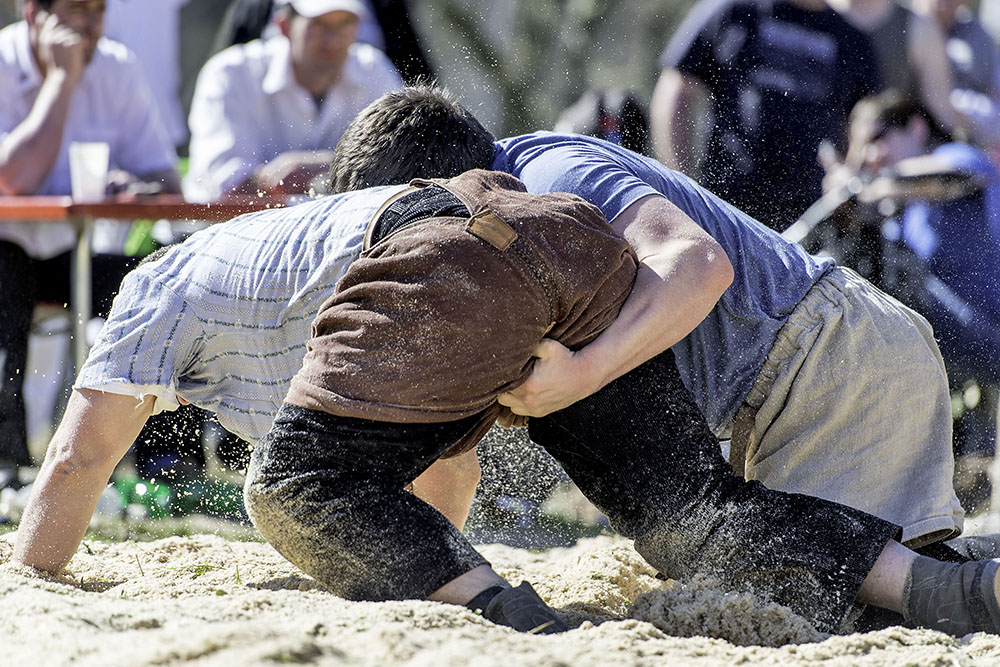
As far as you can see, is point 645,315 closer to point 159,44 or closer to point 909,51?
point 909,51

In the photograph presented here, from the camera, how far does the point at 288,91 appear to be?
5.10m

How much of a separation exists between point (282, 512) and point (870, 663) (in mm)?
1007

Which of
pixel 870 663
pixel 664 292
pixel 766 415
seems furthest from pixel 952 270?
pixel 870 663

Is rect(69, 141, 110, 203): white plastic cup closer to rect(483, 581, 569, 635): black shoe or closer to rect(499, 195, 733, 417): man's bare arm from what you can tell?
rect(499, 195, 733, 417): man's bare arm

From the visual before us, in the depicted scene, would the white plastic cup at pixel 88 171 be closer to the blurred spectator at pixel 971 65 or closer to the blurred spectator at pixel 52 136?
the blurred spectator at pixel 52 136

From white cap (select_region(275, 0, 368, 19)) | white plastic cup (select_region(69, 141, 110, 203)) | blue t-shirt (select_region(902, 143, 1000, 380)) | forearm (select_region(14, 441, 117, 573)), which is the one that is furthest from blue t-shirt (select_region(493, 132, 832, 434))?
white cap (select_region(275, 0, 368, 19))

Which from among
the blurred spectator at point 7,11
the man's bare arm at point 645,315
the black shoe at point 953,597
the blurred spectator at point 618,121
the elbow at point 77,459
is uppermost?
the man's bare arm at point 645,315

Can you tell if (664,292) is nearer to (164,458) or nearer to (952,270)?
(952,270)

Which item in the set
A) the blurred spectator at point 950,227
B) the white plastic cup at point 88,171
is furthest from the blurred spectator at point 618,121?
the white plastic cup at point 88,171

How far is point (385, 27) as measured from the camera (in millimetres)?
5797

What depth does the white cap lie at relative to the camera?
514 centimetres

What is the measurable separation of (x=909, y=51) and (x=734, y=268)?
268cm

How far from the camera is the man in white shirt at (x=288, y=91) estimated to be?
4.97m

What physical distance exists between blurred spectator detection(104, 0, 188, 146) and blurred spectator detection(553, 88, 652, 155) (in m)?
2.61
